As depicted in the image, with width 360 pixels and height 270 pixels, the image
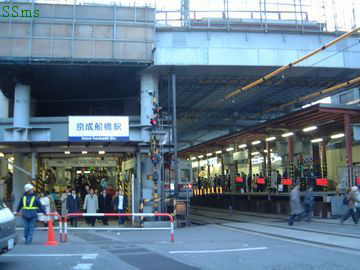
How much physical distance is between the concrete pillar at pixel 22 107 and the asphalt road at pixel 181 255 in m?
9.21

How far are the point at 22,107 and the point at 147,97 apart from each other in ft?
21.1

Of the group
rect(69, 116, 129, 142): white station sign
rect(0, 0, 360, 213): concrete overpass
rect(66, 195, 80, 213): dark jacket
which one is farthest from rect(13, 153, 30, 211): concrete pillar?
rect(66, 195, 80, 213): dark jacket

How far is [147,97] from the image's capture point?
23.4m

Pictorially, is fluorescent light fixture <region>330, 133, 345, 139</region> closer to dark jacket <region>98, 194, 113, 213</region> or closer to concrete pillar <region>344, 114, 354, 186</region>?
concrete pillar <region>344, 114, 354, 186</region>

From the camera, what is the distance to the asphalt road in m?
9.51

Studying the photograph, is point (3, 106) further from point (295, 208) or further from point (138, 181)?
point (295, 208)

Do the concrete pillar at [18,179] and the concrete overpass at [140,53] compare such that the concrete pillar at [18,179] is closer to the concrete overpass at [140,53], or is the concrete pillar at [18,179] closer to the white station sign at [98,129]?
the concrete overpass at [140,53]

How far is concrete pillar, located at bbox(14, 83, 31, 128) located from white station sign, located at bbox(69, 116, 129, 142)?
2881mm

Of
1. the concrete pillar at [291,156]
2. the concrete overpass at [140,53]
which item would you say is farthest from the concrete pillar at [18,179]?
the concrete pillar at [291,156]

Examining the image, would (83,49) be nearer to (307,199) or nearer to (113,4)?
(113,4)

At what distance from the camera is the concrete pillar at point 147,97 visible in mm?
22502

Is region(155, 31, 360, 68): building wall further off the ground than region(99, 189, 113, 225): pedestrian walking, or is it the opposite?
region(155, 31, 360, 68): building wall

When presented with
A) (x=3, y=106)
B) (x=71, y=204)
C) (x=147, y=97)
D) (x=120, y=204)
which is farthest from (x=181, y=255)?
(x=3, y=106)

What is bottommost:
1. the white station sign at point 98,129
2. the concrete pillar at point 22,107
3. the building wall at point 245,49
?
the white station sign at point 98,129
